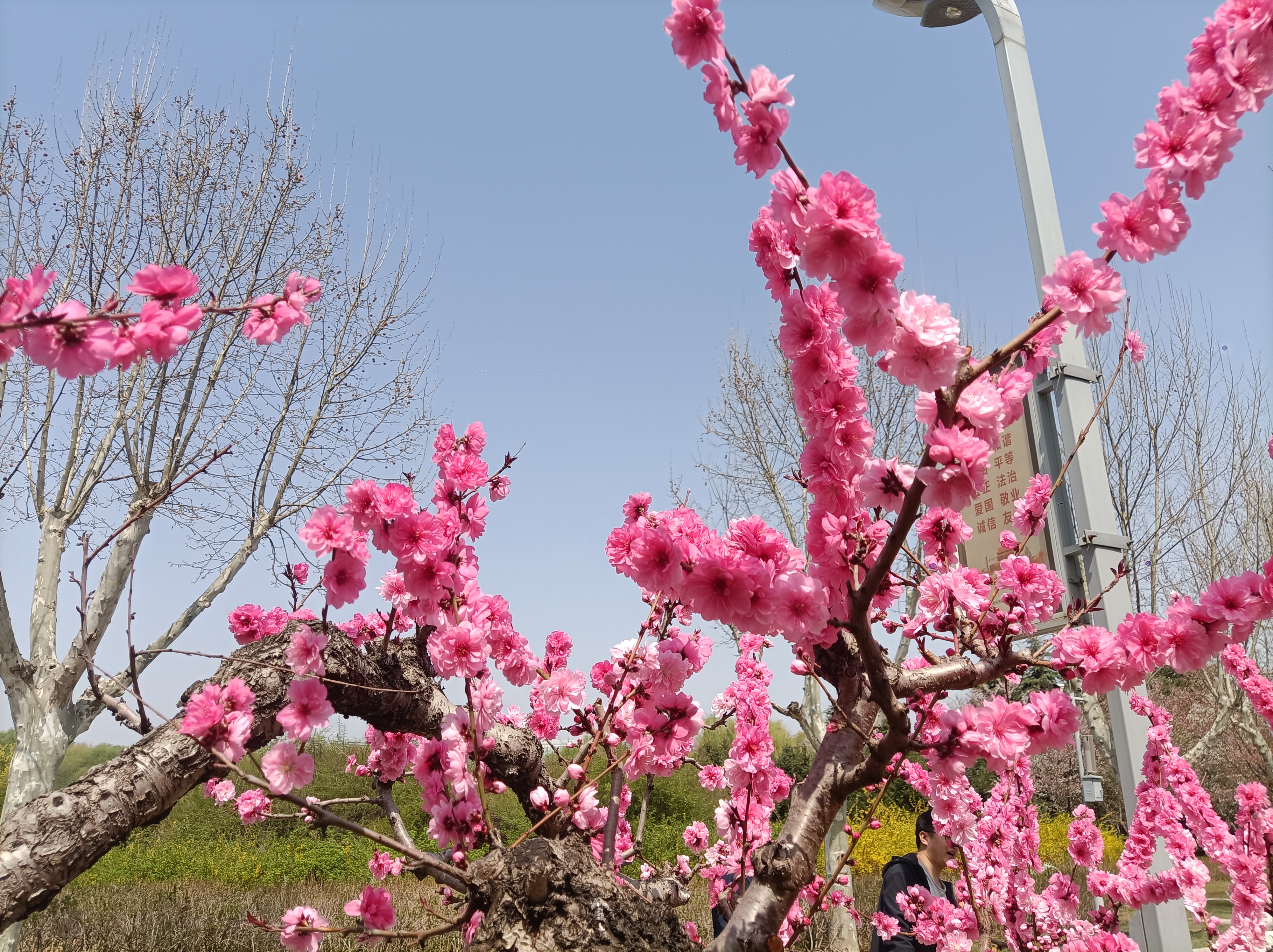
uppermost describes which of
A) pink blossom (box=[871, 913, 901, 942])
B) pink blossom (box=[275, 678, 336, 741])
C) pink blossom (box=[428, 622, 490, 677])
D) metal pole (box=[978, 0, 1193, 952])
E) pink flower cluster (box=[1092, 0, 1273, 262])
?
metal pole (box=[978, 0, 1193, 952])

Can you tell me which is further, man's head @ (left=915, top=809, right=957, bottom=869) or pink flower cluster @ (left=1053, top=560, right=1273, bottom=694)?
man's head @ (left=915, top=809, right=957, bottom=869)

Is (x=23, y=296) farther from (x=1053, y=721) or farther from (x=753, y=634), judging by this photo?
(x=1053, y=721)

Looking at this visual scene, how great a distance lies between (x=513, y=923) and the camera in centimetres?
165

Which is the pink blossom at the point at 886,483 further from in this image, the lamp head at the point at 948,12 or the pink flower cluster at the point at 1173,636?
the lamp head at the point at 948,12

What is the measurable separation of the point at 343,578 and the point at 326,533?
0.53 ft

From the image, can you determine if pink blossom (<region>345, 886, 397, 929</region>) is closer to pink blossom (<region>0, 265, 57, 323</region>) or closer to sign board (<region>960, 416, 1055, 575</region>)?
pink blossom (<region>0, 265, 57, 323</region>)

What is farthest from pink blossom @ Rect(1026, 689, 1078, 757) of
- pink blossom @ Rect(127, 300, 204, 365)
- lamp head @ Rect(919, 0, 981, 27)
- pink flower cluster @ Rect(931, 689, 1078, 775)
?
lamp head @ Rect(919, 0, 981, 27)

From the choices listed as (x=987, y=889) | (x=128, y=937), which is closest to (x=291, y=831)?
(x=128, y=937)

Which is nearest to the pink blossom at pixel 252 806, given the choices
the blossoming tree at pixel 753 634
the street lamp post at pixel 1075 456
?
the blossoming tree at pixel 753 634

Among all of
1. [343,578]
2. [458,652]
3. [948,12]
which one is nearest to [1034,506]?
[458,652]

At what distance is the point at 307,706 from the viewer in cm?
192

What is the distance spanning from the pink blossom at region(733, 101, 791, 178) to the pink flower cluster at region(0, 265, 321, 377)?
39.1 inches

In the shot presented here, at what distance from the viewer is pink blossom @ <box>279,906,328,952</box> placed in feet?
6.94

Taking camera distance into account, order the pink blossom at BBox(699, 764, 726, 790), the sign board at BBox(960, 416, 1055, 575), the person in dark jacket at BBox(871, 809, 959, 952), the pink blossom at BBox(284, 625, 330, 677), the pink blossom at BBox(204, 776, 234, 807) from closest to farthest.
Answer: the pink blossom at BBox(284, 625, 330, 677) < the pink blossom at BBox(204, 776, 234, 807) < the person in dark jacket at BBox(871, 809, 959, 952) < the pink blossom at BBox(699, 764, 726, 790) < the sign board at BBox(960, 416, 1055, 575)
